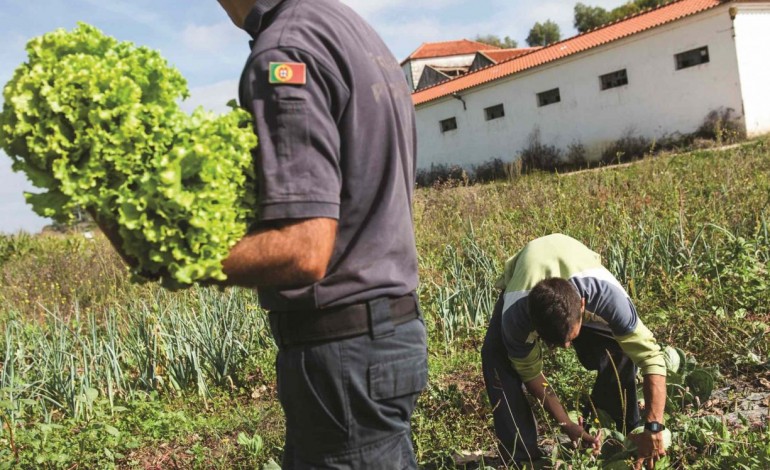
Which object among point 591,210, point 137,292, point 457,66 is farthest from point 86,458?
point 457,66

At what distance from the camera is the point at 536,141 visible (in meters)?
22.2

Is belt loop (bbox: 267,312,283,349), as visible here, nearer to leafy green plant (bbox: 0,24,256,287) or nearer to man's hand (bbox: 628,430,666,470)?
leafy green plant (bbox: 0,24,256,287)

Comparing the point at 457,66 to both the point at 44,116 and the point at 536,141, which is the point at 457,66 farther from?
the point at 44,116

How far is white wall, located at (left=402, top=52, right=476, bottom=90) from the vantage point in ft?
129

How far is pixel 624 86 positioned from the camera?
19.3m

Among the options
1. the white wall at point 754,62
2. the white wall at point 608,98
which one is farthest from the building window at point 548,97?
the white wall at point 754,62

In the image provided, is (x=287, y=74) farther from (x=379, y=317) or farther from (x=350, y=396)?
(x=350, y=396)

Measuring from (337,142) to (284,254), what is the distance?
0.26 metres

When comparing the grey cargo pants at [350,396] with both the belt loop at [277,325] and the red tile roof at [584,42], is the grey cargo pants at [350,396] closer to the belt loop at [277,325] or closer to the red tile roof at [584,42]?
the belt loop at [277,325]

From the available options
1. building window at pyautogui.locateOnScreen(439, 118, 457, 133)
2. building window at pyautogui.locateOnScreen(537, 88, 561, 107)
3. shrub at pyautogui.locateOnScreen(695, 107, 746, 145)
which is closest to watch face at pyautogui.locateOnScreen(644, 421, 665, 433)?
shrub at pyautogui.locateOnScreen(695, 107, 746, 145)


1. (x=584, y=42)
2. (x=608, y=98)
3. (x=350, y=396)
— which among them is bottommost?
(x=350, y=396)

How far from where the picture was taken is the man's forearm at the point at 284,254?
1304 mm

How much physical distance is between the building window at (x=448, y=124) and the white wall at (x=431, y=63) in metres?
12.6

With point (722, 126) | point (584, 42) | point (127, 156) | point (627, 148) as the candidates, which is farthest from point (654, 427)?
point (584, 42)
